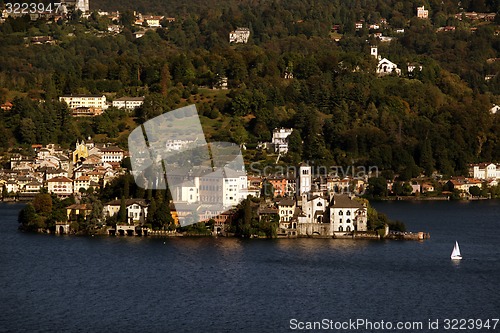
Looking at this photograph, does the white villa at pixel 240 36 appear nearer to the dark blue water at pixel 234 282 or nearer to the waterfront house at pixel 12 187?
the waterfront house at pixel 12 187

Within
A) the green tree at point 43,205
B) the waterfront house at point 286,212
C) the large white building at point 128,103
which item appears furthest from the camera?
the large white building at point 128,103

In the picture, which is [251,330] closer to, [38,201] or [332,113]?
[38,201]

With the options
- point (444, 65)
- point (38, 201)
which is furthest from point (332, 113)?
point (38, 201)

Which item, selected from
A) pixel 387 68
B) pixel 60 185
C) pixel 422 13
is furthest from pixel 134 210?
pixel 422 13

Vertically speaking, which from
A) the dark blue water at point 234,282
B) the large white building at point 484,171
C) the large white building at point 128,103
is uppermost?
the large white building at point 128,103

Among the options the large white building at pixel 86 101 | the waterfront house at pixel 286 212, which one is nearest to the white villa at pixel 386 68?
the large white building at pixel 86 101

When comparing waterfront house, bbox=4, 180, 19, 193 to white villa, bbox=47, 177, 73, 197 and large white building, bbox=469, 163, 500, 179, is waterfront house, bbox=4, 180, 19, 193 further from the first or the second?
large white building, bbox=469, 163, 500, 179
